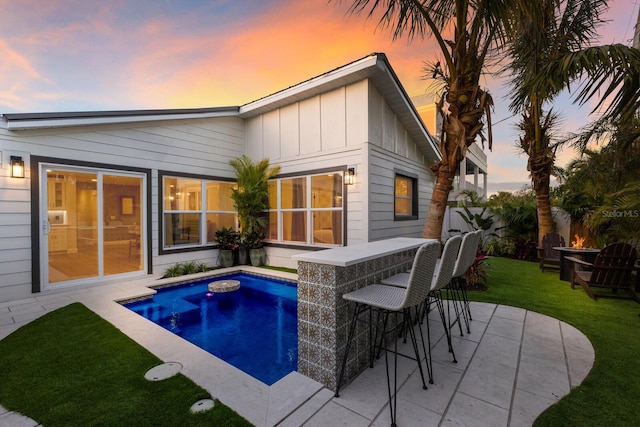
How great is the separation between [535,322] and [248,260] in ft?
21.8

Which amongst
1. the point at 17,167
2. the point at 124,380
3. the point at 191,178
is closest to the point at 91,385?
the point at 124,380

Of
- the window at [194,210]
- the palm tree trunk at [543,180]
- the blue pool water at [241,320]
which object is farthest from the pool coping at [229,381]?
the palm tree trunk at [543,180]

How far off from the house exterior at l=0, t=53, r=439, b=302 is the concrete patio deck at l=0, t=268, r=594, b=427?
2.42 meters

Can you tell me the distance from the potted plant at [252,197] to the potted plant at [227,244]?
0.28 metres

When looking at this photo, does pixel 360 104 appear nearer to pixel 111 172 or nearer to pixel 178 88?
pixel 111 172

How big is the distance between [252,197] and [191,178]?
5.50 feet

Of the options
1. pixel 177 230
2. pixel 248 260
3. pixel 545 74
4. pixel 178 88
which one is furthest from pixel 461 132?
pixel 178 88

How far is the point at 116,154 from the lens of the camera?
601cm

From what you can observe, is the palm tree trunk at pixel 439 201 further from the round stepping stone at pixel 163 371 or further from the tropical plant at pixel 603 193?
the round stepping stone at pixel 163 371

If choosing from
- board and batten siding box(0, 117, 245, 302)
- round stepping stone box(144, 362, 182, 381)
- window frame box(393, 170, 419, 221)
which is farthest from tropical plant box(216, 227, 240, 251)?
round stepping stone box(144, 362, 182, 381)

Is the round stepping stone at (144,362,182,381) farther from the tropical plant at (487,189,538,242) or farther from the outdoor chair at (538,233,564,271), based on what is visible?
the tropical plant at (487,189,538,242)

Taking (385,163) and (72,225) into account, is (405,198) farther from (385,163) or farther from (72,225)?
(72,225)

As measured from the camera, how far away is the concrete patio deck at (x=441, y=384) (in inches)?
76.4

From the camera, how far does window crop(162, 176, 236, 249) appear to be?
6969mm
